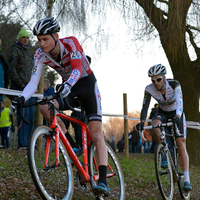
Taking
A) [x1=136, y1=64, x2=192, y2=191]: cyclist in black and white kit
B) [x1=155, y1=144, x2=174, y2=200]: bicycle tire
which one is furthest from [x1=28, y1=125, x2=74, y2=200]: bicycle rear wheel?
[x1=136, y1=64, x2=192, y2=191]: cyclist in black and white kit

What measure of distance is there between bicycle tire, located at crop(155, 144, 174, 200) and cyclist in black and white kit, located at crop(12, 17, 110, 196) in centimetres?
174

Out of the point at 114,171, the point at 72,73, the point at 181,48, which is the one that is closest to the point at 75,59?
the point at 72,73

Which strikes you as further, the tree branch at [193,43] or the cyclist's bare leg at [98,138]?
the tree branch at [193,43]

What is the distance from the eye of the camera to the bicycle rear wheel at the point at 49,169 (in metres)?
3.24

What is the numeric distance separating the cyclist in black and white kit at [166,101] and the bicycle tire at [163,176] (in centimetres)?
37

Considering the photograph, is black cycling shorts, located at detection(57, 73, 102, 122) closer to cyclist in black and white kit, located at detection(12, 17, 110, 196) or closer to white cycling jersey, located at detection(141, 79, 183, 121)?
cyclist in black and white kit, located at detection(12, 17, 110, 196)

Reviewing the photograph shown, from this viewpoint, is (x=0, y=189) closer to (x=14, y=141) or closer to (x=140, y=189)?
(x=140, y=189)

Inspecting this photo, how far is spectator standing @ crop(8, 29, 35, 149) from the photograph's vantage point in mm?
6930

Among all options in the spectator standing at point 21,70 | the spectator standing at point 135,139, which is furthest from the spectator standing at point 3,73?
the spectator standing at point 135,139

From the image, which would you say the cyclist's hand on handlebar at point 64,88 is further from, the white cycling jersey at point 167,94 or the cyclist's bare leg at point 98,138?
the white cycling jersey at point 167,94

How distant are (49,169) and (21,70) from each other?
13.3 ft

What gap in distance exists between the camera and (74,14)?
6910 mm

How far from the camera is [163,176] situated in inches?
228

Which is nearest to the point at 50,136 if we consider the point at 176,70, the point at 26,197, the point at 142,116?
the point at 26,197
